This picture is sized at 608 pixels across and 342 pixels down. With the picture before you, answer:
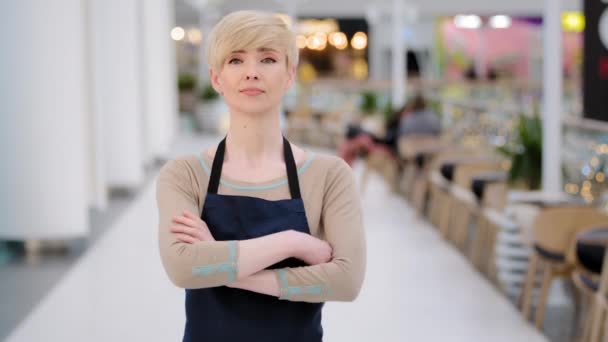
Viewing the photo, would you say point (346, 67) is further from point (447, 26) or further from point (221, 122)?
point (221, 122)

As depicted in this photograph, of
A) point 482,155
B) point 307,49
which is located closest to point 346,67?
point 307,49

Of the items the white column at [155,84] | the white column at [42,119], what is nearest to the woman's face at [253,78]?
the white column at [42,119]

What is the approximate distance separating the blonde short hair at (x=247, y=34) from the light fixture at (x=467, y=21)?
26.4m

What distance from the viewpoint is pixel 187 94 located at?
2500cm

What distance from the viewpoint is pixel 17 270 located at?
6137 millimetres

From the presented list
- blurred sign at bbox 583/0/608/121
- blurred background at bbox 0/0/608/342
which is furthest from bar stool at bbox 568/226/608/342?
blurred sign at bbox 583/0/608/121

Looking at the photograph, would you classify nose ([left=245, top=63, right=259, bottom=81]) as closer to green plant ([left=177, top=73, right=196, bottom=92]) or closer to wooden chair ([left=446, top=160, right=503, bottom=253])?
wooden chair ([left=446, top=160, right=503, bottom=253])

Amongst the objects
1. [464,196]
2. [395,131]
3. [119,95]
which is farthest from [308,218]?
[395,131]

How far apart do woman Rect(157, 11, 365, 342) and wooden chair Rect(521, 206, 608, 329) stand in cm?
314

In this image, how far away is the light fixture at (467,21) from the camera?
2762cm

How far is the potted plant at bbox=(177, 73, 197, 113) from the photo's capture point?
24.9 metres

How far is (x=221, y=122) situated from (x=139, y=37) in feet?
29.8

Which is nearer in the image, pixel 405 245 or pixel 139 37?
pixel 405 245

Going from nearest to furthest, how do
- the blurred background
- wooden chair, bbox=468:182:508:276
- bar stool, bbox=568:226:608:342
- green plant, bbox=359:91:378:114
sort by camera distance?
bar stool, bbox=568:226:608:342 → the blurred background → wooden chair, bbox=468:182:508:276 → green plant, bbox=359:91:378:114
